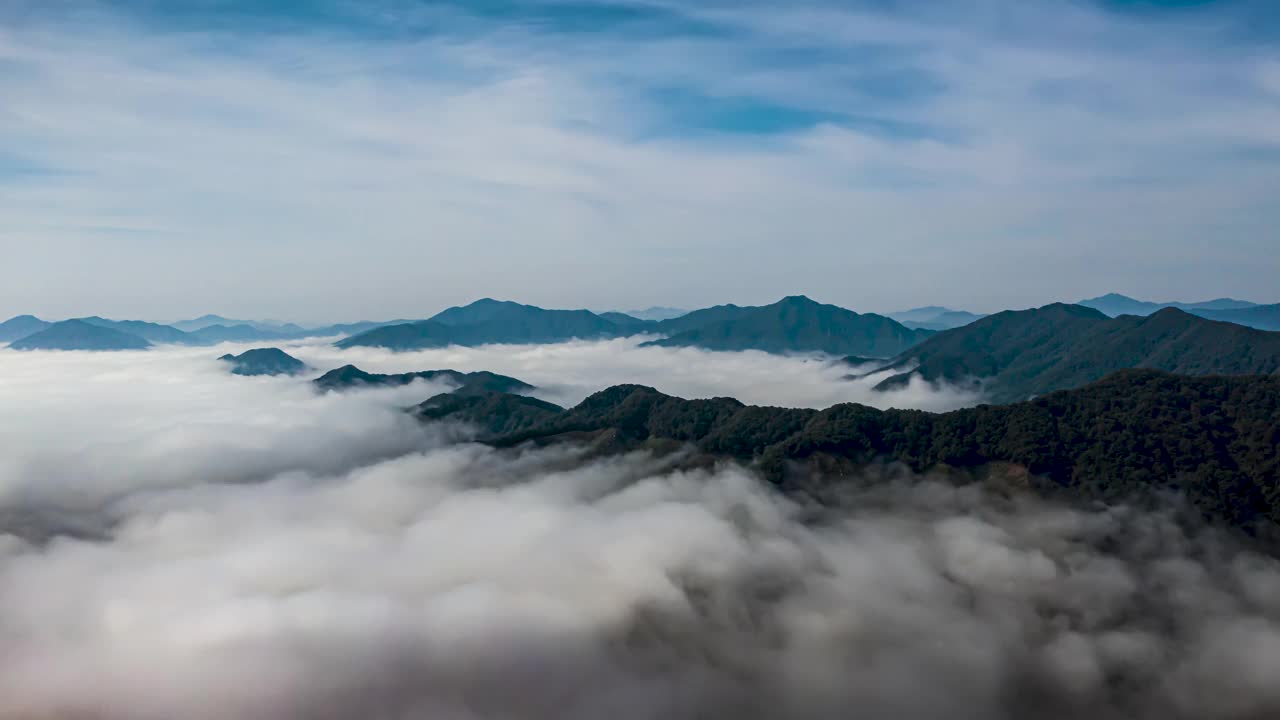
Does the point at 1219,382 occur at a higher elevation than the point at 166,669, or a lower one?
higher

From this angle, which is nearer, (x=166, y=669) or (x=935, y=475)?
(x=166, y=669)

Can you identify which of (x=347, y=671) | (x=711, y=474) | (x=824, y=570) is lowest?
(x=347, y=671)

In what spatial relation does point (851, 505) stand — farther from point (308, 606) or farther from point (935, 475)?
point (308, 606)

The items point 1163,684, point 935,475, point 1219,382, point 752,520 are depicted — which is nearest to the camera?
point 1163,684

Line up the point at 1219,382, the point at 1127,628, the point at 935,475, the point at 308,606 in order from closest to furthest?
the point at 1127,628
the point at 308,606
the point at 935,475
the point at 1219,382

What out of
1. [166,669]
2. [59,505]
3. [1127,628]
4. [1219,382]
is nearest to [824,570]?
[1127,628]

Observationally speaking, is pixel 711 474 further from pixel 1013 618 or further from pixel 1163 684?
pixel 1163 684
